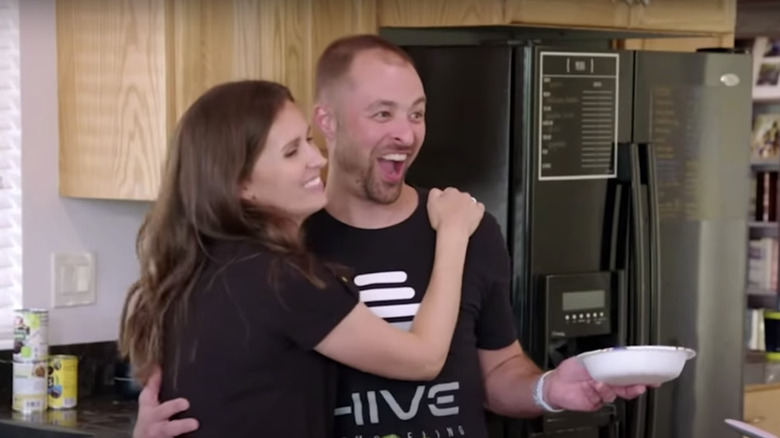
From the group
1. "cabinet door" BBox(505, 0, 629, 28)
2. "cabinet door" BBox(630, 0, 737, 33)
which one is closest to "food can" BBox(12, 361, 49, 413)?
"cabinet door" BBox(505, 0, 629, 28)

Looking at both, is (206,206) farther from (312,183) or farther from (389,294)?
(389,294)

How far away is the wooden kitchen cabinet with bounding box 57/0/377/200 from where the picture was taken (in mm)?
2777

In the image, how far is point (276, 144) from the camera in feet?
6.68

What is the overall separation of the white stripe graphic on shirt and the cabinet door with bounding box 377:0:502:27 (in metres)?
0.82

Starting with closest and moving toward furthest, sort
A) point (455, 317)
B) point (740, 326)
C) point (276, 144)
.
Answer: point (276, 144) → point (455, 317) → point (740, 326)

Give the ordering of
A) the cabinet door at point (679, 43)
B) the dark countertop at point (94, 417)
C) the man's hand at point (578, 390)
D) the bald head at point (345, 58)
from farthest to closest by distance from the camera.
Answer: the cabinet door at point (679, 43) < the dark countertop at point (94, 417) < the bald head at point (345, 58) < the man's hand at point (578, 390)

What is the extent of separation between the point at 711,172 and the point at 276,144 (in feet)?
4.88

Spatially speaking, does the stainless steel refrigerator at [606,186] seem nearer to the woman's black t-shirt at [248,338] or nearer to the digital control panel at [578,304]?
the digital control panel at [578,304]

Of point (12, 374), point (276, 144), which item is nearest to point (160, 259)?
point (276, 144)

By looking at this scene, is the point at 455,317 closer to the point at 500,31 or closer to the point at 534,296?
the point at 534,296

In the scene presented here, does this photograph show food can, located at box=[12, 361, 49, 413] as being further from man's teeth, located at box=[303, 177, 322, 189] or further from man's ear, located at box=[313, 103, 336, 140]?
man's teeth, located at box=[303, 177, 322, 189]

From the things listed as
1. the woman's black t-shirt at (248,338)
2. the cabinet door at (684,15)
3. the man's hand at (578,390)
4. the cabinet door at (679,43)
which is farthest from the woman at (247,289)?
the cabinet door at (679,43)

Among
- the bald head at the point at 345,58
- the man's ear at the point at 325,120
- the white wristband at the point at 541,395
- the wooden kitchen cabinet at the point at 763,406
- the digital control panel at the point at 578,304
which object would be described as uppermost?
the bald head at the point at 345,58

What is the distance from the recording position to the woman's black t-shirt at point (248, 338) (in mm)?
1974
